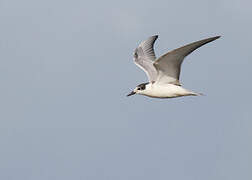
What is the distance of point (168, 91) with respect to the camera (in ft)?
81.0

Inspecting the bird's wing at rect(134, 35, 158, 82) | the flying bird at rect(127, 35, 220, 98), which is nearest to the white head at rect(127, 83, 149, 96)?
the flying bird at rect(127, 35, 220, 98)

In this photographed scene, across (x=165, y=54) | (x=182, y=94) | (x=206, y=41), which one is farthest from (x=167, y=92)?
(x=206, y=41)

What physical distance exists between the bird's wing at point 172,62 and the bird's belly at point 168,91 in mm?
254

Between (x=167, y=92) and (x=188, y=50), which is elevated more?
(x=188, y=50)

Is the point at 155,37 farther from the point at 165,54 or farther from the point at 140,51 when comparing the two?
the point at 165,54

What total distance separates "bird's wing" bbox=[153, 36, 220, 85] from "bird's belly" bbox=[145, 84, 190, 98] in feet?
0.83

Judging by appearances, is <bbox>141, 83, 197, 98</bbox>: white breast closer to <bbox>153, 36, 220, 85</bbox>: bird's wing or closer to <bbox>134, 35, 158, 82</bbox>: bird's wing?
<bbox>153, 36, 220, 85</bbox>: bird's wing

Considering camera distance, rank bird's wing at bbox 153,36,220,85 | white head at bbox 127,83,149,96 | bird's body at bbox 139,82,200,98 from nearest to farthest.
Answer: bird's wing at bbox 153,36,220,85, bird's body at bbox 139,82,200,98, white head at bbox 127,83,149,96

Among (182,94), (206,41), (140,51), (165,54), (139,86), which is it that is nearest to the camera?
(206,41)

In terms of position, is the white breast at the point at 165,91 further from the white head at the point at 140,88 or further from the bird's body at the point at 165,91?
the white head at the point at 140,88

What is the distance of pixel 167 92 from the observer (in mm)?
24719

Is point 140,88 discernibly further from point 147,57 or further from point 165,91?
point 147,57

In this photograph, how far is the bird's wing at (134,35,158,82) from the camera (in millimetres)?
26734

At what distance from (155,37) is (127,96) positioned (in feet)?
13.6
